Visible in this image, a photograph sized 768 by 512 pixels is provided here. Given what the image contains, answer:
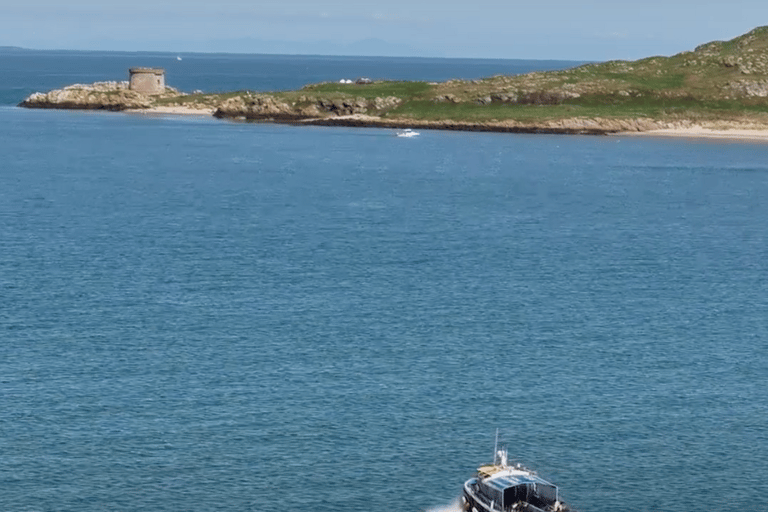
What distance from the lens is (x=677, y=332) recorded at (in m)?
80.1

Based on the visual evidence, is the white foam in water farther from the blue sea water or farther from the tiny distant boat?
the tiny distant boat

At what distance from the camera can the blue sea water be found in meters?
56.3

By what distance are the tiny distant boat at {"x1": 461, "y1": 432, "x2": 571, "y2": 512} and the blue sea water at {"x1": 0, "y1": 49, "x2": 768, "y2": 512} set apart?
3.20m

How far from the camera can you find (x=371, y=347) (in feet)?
246

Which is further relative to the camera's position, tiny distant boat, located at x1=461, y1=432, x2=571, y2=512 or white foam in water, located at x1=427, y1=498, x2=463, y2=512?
white foam in water, located at x1=427, y1=498, x2=463, y2=512

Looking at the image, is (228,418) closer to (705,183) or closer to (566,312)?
(566,312)

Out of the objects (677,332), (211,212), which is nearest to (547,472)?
(677,332)

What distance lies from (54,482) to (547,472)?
69.7 ft

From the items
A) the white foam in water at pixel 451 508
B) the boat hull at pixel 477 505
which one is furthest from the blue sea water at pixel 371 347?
the boat hull at pixel 477 505

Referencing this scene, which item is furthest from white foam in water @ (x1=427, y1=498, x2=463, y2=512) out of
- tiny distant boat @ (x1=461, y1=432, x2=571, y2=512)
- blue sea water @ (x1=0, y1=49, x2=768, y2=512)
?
tiny distant boat @ (x1=461, y1=432, x2=571, y2=512)

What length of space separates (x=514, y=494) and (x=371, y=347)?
26422 mm

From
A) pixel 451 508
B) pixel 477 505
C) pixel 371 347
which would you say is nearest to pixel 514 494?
pixel 477 505

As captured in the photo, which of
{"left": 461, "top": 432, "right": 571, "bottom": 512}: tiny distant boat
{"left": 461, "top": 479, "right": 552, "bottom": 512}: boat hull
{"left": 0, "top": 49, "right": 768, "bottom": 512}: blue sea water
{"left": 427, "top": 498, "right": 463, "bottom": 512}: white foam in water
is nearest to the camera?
{"left": 461, "top": 479, "right": 552, "bottom": 512}: boat hull

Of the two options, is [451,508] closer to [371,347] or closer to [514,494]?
[514,494]
